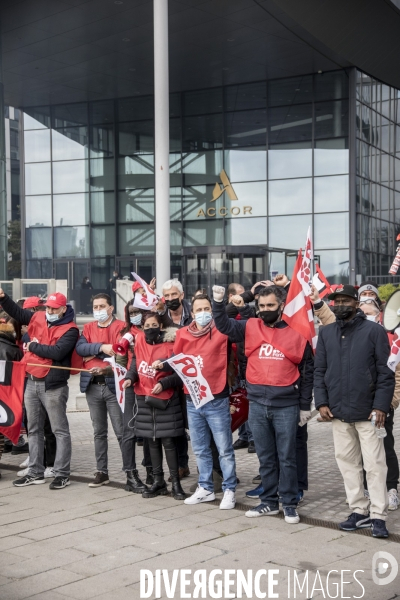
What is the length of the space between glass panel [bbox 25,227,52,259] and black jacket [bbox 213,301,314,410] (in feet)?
105

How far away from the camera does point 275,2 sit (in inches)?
949

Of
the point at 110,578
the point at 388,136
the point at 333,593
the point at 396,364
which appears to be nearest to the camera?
the point at 333,593

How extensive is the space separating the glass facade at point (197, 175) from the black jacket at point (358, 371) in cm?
2634

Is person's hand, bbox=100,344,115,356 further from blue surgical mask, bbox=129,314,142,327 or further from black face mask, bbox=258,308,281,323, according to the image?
black face mask, bbox=258,308,281,323

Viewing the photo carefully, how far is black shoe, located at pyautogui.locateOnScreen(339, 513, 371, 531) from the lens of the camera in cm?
661

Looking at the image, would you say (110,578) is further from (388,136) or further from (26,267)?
(26,267)

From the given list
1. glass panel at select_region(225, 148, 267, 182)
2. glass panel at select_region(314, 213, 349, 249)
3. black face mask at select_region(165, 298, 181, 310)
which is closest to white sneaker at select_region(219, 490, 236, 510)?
black face mask at select_region(165, 298, 181, 310)

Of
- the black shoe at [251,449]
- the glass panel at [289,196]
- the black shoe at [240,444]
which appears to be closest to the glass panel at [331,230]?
the glass panel at [289,196]

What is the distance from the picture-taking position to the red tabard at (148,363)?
312 inches

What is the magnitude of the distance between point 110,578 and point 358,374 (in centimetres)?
259

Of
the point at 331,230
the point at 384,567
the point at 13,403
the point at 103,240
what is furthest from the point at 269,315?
the point at 103,240

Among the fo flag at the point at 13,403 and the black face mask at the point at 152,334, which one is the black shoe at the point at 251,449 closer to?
the black face mask at the point at 152,334

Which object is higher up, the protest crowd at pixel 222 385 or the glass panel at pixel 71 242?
the glass panel at pixel 71 242

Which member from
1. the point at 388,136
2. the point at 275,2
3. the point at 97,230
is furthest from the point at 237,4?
the point at 97,230
